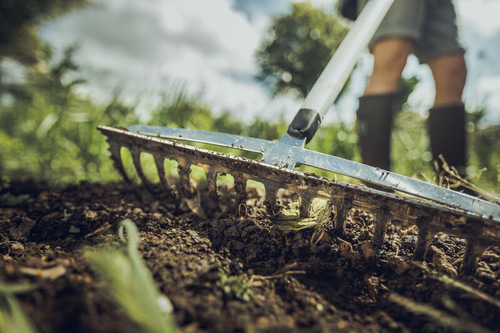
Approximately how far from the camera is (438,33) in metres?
2.18

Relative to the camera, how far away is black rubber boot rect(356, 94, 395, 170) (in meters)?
1.96

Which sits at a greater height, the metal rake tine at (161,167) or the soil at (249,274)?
the metal rake tine at (161,167)

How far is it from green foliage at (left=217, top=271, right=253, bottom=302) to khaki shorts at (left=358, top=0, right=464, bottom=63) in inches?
81.4

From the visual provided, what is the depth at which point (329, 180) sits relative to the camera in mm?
925

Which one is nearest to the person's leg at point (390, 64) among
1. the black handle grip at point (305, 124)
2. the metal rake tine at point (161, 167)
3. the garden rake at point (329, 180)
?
the garden rake at point (329, 180)

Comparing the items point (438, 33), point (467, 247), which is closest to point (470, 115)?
point (438, 33)

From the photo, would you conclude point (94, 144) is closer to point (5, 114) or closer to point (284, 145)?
point (284, 145)

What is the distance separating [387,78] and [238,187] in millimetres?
1590

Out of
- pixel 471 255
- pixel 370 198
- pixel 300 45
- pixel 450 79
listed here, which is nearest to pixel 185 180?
pixel 370 198

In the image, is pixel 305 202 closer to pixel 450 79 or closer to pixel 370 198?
pixel 370 198

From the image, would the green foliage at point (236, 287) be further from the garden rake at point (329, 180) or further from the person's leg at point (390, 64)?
the person's leg at point (390, 64)

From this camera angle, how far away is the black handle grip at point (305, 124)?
3.96ft

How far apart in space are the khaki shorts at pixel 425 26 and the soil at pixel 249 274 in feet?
5.07

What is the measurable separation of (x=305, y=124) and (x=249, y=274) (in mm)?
691
